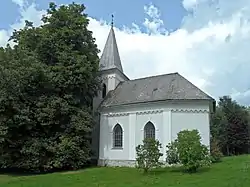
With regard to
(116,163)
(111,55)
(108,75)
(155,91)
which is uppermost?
(111,55)

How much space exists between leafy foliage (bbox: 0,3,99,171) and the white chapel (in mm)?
3089

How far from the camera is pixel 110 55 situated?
4378cm

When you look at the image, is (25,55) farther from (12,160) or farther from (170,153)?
(170,153)

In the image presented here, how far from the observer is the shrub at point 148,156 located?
26.0 m

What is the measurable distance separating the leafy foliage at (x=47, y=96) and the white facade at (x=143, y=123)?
3077 millimetres

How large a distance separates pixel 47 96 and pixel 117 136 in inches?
334

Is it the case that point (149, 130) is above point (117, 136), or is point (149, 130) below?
above

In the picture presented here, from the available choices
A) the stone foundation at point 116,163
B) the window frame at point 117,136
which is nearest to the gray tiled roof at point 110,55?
the window frame at point 117,136

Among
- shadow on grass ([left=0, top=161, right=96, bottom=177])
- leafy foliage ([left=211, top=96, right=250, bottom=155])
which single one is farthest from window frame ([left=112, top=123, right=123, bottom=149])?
leafy foliage ([left=211, top=96, right=250, bottom=155])

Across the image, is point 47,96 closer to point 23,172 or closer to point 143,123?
point 23,172

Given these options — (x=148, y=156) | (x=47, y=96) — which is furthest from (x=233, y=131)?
(x=47, y=96)

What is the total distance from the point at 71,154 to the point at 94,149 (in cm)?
746

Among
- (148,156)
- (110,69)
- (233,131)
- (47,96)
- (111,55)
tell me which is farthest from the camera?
(233,131)

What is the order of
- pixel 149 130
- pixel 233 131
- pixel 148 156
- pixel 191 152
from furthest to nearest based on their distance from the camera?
pixel 233 131 → pixel 149 130 → pixel 148 156 → pixel 191 152
